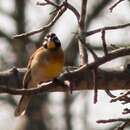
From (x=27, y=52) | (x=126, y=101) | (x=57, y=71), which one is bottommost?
(x=27, y=52)

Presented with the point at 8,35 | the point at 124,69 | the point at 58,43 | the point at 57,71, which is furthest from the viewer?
the point at 8,35

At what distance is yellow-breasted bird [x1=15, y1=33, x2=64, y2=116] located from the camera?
6172mm

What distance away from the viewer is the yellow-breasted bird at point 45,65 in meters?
6.17

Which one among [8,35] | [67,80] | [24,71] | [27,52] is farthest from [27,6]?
[67,80]

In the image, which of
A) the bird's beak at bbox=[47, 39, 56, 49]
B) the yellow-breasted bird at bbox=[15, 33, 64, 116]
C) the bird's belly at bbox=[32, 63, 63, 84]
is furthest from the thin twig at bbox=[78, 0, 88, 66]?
the bird's beak at bbox=[47, 39, 56, 49]

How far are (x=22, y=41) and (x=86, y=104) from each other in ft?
7.10

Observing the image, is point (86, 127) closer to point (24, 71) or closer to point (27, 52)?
point (27, 52)

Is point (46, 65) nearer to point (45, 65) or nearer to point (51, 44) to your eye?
point (45, 65)

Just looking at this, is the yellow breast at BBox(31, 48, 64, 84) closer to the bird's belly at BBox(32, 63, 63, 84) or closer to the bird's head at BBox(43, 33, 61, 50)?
the bird's belly at BBox(32, 63, 63, 84)

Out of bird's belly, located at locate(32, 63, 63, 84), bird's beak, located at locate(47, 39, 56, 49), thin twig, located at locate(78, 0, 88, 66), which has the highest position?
thin twig, located at locate(78, 0, 88, 66)

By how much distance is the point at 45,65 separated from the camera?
6348 mm

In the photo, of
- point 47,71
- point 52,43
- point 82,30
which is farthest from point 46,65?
point 82,30

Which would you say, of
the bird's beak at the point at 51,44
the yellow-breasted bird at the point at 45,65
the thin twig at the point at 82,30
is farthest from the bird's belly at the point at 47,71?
the thin twig at the point at 82,30

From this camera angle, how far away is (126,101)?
4145 mm
